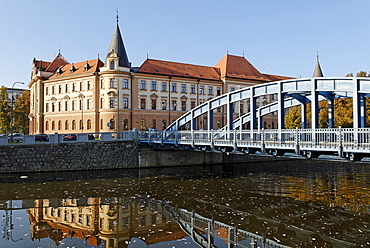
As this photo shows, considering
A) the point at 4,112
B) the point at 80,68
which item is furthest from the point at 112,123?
the point at 4,112

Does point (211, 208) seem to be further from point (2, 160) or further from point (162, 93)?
point (162, 93)

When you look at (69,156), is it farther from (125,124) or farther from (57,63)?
(57,63)

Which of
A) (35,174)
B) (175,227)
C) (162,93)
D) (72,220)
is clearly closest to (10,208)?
(72,220)

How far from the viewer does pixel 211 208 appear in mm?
13797

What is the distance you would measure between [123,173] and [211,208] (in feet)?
42.9

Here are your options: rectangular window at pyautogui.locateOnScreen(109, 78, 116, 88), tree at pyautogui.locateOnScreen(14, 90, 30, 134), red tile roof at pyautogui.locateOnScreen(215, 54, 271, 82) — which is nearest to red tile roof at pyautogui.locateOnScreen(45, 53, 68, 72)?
tree at pyautogui.locateOnScreen(14, 90, 30, 134)

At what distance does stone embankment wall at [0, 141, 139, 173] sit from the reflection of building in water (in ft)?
36.2

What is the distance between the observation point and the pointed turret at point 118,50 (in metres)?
40.8

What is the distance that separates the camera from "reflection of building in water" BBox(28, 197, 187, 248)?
34.9 ft

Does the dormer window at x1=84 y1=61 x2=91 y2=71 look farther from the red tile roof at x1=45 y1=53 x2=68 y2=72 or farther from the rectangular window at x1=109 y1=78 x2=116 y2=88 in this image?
the red tile roof at x1=45 y1=53 x2=68 y2=72

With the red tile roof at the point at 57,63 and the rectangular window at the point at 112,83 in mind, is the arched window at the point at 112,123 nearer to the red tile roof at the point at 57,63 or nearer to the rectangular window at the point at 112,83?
the rectangular window at the point at 112,83

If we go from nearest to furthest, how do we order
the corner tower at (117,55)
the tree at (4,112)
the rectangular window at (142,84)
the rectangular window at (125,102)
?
A: the corner tower at (117,55), the rectangular window at (125,102), the rectangular window at (142,84), the tree at (4,112)

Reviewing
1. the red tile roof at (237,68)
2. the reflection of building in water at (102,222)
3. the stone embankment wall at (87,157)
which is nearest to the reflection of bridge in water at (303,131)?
the stone embankment wall at (87,157)

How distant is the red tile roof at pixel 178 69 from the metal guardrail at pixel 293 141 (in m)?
19.3
